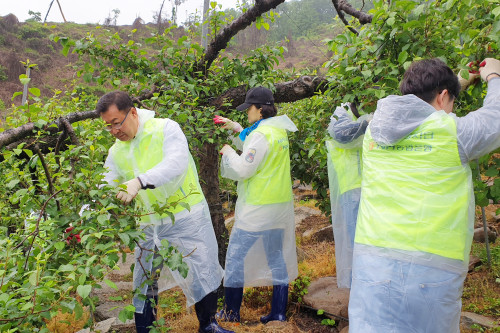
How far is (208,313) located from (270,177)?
42.5 inches

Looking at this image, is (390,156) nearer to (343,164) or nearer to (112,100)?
(343,164)

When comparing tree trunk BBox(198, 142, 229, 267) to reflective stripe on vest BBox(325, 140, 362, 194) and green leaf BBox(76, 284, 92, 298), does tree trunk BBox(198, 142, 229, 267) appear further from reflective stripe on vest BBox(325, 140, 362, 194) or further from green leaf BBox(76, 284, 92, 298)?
green leaf BBox(76, 284, 92, 298)

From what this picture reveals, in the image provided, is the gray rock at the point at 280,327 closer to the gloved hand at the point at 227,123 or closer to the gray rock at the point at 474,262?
the gloved hand at the point at 227,123

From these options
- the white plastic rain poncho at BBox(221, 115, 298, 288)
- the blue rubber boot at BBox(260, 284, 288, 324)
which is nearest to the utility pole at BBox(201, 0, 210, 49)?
the white plastic rain poncho at BBox(221, 115, 298, 288)

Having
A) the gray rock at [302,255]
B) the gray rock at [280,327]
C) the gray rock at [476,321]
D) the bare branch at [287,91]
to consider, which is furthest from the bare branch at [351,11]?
the gray rock at [302,255]

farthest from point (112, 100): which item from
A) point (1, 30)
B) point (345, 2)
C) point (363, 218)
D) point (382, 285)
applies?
point (1, 30)

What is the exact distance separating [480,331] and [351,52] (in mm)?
2180

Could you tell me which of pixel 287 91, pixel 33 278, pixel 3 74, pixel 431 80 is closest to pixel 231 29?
pixel 287 91

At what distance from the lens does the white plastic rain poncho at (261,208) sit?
2.90 m

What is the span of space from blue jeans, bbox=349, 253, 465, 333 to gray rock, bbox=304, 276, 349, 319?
1700 millimetres

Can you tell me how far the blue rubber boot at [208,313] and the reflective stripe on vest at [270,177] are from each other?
0.77 m

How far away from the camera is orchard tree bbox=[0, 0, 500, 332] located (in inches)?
56.1

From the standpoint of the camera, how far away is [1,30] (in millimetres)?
26922

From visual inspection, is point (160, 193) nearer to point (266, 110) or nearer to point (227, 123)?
point (227, 123)
